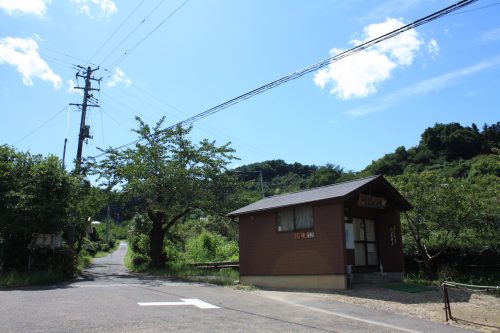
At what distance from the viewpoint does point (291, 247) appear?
17.1 metres

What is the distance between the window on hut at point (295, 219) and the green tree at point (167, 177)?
26.2 ft

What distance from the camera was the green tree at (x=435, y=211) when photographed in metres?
18.6

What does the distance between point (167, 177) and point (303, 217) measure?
995 centimetres

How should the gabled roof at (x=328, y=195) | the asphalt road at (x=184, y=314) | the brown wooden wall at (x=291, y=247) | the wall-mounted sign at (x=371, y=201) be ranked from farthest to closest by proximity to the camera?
the wall-mounted sign at (x=371, y=201), the gabled roof at (x=328, y=195), the brown wooden wall at (x=291, y=247), the asphalt road at (x=184, y=314)

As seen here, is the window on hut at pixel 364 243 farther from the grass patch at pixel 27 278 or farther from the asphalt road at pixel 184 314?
the grass patch at pixel 27 278

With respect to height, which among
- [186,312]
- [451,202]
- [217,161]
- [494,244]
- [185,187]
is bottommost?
[186,312]

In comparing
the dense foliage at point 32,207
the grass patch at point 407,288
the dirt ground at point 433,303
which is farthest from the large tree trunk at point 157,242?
the grass patch at point 407,288

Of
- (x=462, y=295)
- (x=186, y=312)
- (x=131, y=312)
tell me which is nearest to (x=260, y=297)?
(x=186, y=312)

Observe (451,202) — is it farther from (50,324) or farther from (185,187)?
(50,324)

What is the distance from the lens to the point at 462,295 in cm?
1436

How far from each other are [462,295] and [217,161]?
1550cm

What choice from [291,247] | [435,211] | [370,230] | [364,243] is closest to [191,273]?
[291,247]

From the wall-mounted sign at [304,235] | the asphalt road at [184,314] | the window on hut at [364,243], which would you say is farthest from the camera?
the window on hut at [364,243]

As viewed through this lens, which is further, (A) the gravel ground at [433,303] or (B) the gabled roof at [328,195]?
(B) the gabled roof at [328,195]
